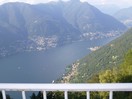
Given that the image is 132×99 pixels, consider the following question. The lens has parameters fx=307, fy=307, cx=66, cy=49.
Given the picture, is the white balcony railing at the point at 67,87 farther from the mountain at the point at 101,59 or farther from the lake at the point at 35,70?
the mountain at the point at 101,59

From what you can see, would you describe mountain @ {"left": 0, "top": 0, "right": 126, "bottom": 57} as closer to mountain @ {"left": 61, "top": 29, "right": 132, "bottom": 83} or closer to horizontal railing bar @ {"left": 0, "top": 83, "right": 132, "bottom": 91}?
mountain @ {"left": 61, "top": 29, "right": 132, "bottom": 83}

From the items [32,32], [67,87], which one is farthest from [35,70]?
[32,32]

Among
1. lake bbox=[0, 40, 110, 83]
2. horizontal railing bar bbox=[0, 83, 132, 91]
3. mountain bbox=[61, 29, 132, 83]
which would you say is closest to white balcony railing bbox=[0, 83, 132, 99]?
horizontal railing bar bbox=[0, 83, 132, 91]

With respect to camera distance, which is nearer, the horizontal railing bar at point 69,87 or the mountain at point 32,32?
the horizontal railing bar at point 69,87

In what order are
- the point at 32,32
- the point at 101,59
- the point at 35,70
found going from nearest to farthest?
1. the point at 101,59
2. the point at 35,70
3. the point at 32,32

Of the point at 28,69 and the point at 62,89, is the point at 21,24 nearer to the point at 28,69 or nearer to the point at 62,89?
the point at 28,69

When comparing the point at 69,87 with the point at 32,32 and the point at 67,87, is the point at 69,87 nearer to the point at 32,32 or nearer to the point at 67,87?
the point at 67,87

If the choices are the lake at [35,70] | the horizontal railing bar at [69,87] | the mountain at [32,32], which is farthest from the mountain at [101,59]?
the horizontal railing bar at [69,87]

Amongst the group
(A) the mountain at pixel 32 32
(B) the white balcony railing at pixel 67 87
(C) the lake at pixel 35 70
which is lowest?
(B) the white balcony railing at pixel 67 87

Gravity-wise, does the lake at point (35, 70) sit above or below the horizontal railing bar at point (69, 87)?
above
